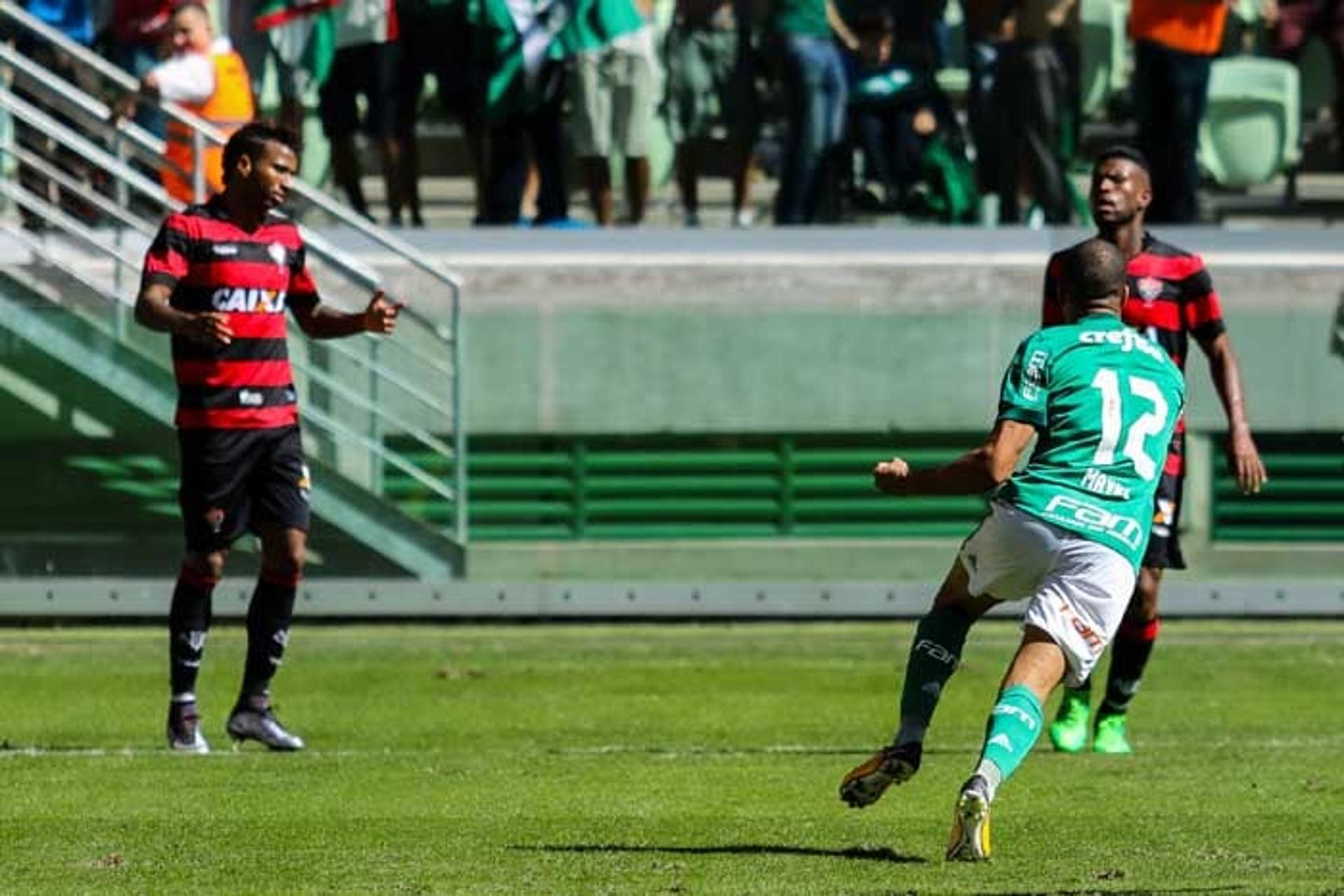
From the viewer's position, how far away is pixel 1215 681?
575 inches

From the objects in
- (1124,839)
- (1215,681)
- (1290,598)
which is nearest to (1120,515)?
(1124,839)

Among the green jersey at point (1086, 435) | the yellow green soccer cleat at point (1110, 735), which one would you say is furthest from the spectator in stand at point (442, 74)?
the green jersey at point (1086, 435)

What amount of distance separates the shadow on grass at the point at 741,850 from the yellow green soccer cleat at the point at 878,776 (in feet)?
0.46

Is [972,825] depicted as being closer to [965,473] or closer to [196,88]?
[965,473]

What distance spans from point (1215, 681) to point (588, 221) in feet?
17.8

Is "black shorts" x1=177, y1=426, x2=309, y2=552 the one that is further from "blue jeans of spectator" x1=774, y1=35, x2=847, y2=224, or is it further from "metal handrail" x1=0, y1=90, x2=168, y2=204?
"blue jeans of spectator" x1=774, y1=35, x2=847, y2=224

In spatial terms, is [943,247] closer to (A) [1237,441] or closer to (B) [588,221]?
(B) [588,221]

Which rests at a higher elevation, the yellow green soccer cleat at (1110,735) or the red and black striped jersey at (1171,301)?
the red and black striped jersey at (1171,301)

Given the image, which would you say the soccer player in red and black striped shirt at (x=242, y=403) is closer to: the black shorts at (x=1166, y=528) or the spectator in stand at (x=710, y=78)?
the black shorts at (x=1166, y=528)

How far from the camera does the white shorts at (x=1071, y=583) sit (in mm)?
8859

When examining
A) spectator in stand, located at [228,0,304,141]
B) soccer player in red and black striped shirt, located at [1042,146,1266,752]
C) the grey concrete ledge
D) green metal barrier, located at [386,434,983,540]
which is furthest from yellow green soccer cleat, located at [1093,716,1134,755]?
spectator in stand, located at [228,0,304,141]

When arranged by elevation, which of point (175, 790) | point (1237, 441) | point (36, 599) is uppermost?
point (1237, 441)

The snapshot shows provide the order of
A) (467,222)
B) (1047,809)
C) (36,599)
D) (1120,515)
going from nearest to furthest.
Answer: (1120,515) < (1047,809) < (36,599) < (467,222)

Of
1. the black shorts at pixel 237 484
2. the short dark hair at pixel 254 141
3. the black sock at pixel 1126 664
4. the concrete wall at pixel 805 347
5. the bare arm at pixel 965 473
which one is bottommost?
the concrete wall at pixel 805 347
